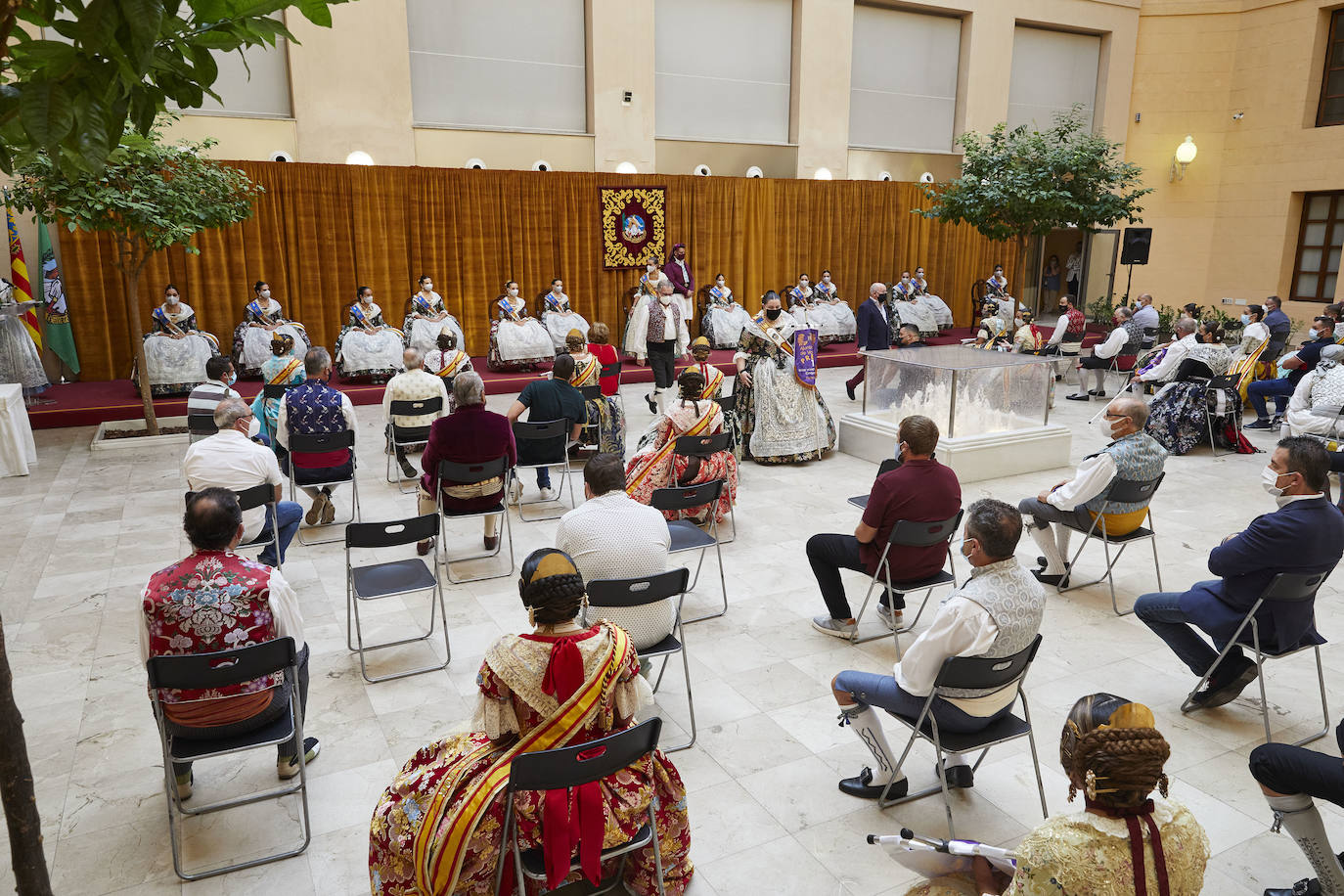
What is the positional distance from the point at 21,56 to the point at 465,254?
38.7 ft

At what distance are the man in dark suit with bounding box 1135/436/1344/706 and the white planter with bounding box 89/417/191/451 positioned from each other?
816 centimetres

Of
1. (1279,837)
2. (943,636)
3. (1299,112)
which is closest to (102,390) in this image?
(943,636)

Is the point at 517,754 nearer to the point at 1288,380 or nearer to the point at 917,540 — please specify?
the point at 917,540

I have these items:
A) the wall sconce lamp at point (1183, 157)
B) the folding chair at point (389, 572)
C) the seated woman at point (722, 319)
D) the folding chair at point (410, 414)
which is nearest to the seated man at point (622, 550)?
the folding chair at point (389, 572)

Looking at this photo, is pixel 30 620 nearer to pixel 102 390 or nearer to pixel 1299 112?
pixel 102 390

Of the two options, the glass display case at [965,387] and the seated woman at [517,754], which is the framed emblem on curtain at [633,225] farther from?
the seated woman at [517,754]

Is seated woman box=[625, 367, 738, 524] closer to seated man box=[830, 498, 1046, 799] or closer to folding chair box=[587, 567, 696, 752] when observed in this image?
folding chair box=[587, 567, 696, 752]

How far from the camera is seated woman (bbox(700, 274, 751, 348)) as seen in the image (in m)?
13.5

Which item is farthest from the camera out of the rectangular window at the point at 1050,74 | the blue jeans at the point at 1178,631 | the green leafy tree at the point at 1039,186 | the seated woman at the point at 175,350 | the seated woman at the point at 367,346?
the rectangular window at the point at 1050,74

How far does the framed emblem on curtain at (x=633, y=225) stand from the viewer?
1346 cm

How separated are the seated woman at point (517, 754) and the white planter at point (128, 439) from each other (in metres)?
7.18

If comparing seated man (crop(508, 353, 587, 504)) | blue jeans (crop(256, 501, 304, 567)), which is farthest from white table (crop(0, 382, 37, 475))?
seated man (crop(508, 353, 587, 504))

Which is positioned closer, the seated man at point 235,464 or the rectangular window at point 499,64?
the seated man at point 235,464

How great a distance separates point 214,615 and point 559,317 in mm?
9827
